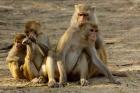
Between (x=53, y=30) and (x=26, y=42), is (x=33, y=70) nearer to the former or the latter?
(x=26, y=42)

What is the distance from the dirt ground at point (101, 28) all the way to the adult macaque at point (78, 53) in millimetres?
253

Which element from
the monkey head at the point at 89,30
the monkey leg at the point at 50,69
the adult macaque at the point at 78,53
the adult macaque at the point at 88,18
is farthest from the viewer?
the adult macaque at the point at 88,18

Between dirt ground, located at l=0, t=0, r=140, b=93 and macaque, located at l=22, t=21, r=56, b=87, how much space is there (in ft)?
0.72

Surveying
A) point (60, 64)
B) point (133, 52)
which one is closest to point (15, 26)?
point (133, 52)

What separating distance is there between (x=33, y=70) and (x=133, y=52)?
486 centimetres

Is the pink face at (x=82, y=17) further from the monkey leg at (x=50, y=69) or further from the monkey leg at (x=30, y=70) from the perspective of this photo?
the monkey leg at (x=30, y=70)

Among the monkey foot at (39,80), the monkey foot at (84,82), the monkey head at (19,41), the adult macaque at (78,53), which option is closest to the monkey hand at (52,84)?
the adult macaque at (78,53)

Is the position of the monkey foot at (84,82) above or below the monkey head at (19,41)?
below

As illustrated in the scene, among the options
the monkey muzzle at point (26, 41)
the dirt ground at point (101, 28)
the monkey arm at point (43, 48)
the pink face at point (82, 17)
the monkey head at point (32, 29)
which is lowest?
the dirt ground at point (101, 28)

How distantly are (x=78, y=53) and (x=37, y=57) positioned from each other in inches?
30.5

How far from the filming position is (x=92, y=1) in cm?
2905

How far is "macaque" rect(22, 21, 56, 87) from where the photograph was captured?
1024 cm

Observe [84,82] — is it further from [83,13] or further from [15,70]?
[15,70]

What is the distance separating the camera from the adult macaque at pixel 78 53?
10.3 meters
